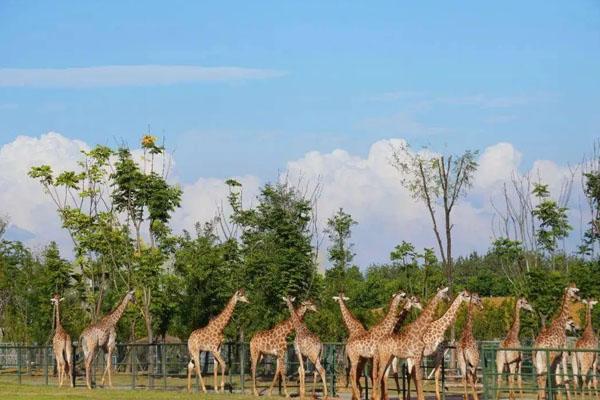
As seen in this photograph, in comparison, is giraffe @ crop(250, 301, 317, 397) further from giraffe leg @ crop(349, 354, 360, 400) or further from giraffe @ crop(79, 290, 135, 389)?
giraffe @ crop(79, 290, 135, 389)

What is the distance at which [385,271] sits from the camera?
8800 centimetres

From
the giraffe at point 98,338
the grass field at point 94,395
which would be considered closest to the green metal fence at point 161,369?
the giraffe at point 98,338

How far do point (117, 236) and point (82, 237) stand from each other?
1.35 metres

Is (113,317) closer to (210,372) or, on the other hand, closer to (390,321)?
(210,372)

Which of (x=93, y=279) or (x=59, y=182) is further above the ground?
(x=59, y=182)

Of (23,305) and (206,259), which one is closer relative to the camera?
(206,259)

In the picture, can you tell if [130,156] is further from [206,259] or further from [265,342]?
[265,342]

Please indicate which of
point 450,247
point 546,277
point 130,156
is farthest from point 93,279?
point 546,277

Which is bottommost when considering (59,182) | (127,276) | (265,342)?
(265,342)

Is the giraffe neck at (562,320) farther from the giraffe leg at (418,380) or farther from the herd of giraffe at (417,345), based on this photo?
the giraffe leg at (418,380)

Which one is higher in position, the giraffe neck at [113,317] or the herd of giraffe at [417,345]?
the giraffe neck at [113,317]

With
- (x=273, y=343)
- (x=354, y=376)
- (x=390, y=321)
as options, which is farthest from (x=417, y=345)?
(x=273, y=343)

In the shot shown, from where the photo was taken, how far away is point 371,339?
2191 centimetres

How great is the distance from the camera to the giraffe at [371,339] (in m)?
21.6
